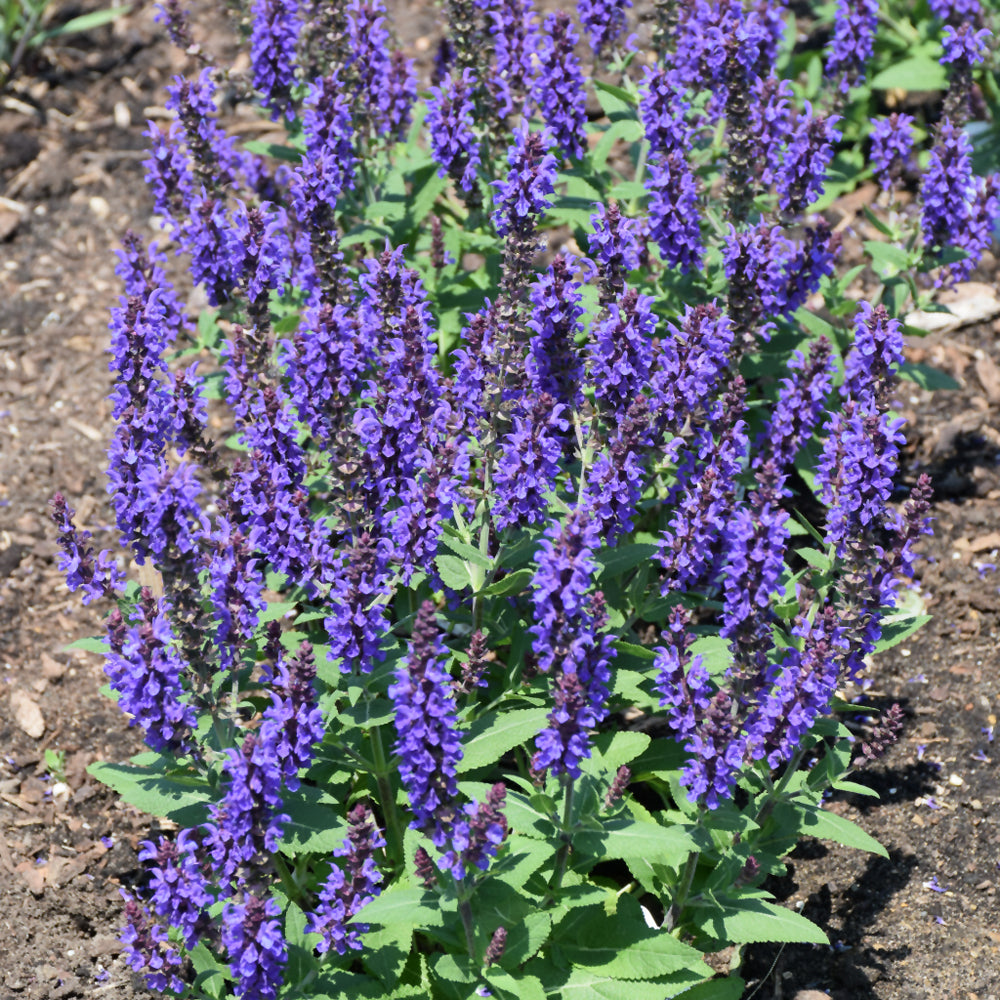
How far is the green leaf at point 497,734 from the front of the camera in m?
5.99

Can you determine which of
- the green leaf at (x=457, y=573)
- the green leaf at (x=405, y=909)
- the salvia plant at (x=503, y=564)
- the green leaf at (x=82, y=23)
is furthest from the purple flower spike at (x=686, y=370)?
the green leaf at (x=82, y=23)

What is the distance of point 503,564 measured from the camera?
6691mm

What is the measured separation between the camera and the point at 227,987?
6.32m

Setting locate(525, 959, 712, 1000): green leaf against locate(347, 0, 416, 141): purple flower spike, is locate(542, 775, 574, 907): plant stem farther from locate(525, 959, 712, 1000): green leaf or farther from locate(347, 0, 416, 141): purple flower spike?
locate(347, 0, 416, 141): purple flower spike

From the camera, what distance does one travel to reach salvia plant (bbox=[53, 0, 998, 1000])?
18.1 ft

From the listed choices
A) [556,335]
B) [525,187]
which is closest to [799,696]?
[556,335]

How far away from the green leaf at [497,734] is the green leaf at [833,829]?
137 centimetres

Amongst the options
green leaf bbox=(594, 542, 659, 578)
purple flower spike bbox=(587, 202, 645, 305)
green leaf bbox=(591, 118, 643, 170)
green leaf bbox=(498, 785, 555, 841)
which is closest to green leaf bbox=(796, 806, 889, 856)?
green leaf bbox=(498, 785, 555, 841)

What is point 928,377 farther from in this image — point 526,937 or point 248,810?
point 248,810

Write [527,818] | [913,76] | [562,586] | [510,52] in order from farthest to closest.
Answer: [913,76] < [510,52] < [527,818] < [562,586]

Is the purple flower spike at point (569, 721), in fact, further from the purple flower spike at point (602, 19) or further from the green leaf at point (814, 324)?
the purple flower spike at point (602, 19)

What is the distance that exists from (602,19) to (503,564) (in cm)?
401

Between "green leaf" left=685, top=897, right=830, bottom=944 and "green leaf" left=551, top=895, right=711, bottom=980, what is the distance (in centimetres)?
17

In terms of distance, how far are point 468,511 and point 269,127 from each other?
7134mm
